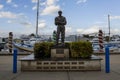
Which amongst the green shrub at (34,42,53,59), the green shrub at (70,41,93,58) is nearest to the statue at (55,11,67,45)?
the green shrub at (34,42,53,59)

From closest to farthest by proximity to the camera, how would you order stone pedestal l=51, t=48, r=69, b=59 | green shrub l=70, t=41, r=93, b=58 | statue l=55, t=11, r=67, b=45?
green shrub l=70, t=41, r=93, b=58 → stone pedestal l=51, t=48, r=69, b=59 → statue l=55, t=11, r=67, b=45

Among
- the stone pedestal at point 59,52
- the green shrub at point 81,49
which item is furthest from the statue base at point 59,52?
the green shrub at point 81,49

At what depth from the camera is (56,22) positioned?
16.4 meters

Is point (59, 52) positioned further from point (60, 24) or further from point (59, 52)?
point (60, 24)

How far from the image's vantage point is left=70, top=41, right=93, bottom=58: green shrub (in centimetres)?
1580

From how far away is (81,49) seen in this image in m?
15.8

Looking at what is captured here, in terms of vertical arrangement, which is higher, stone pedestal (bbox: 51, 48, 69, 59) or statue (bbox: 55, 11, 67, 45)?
statue (bbox: 55, 11, 67, 45)

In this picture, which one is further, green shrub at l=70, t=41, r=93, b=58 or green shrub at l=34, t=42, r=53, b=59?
green shrub at l=34, t=42, r=53, b=59

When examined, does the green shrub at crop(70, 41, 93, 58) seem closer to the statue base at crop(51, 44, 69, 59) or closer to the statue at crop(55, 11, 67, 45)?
the statue base at crop(51, 44, 69, 59)

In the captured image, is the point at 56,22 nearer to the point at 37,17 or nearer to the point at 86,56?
the point at 86,56

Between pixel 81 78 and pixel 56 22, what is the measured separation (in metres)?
5.14

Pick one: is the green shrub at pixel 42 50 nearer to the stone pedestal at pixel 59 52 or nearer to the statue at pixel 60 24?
the stone pedestal at pixel 59 52

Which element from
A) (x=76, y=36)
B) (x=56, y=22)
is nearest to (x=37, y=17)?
(x=76, y=36)

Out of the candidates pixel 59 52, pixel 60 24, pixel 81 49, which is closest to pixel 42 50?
pixel 59 52
